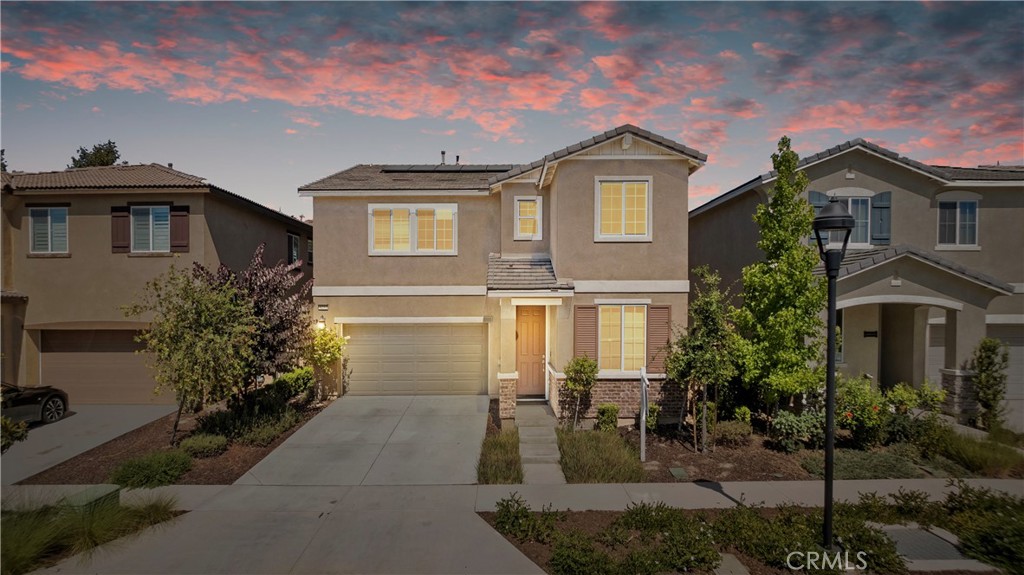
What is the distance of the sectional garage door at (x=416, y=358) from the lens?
48.7 ft

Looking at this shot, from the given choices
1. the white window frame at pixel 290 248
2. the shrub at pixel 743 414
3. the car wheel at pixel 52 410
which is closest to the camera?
the shrub at pixel 743 414

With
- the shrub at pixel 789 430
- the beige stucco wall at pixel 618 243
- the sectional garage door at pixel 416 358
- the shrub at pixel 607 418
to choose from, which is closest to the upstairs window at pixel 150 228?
the sectional garage door at pixel 416 358

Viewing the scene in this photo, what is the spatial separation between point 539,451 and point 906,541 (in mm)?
5971

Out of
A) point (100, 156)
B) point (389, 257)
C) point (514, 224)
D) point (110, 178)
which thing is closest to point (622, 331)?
point (514, 224)

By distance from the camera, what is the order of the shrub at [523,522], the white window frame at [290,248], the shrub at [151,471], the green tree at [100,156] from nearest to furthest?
the shrub at [523,522] < the shrub at [151,471] < the white window frame at [290,248] < the green tree at [100,156]

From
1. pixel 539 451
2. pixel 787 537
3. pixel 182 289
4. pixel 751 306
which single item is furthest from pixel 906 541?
pixel 182 289

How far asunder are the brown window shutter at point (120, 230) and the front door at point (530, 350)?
11592 millimetres

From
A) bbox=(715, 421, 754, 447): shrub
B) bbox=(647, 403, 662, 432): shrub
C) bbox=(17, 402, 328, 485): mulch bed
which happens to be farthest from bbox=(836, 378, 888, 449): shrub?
bbox=(17, 402, 328, 485): mulch bed

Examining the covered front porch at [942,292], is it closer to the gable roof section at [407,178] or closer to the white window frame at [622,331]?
the white window frame at [622,331]

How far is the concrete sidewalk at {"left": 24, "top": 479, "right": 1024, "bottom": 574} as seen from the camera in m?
6.27

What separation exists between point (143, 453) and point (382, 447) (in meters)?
4.99

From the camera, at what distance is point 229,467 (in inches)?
378

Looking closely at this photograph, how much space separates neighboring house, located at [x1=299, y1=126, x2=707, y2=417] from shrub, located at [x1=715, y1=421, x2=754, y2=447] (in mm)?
1676

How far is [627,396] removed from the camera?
11930 mm
